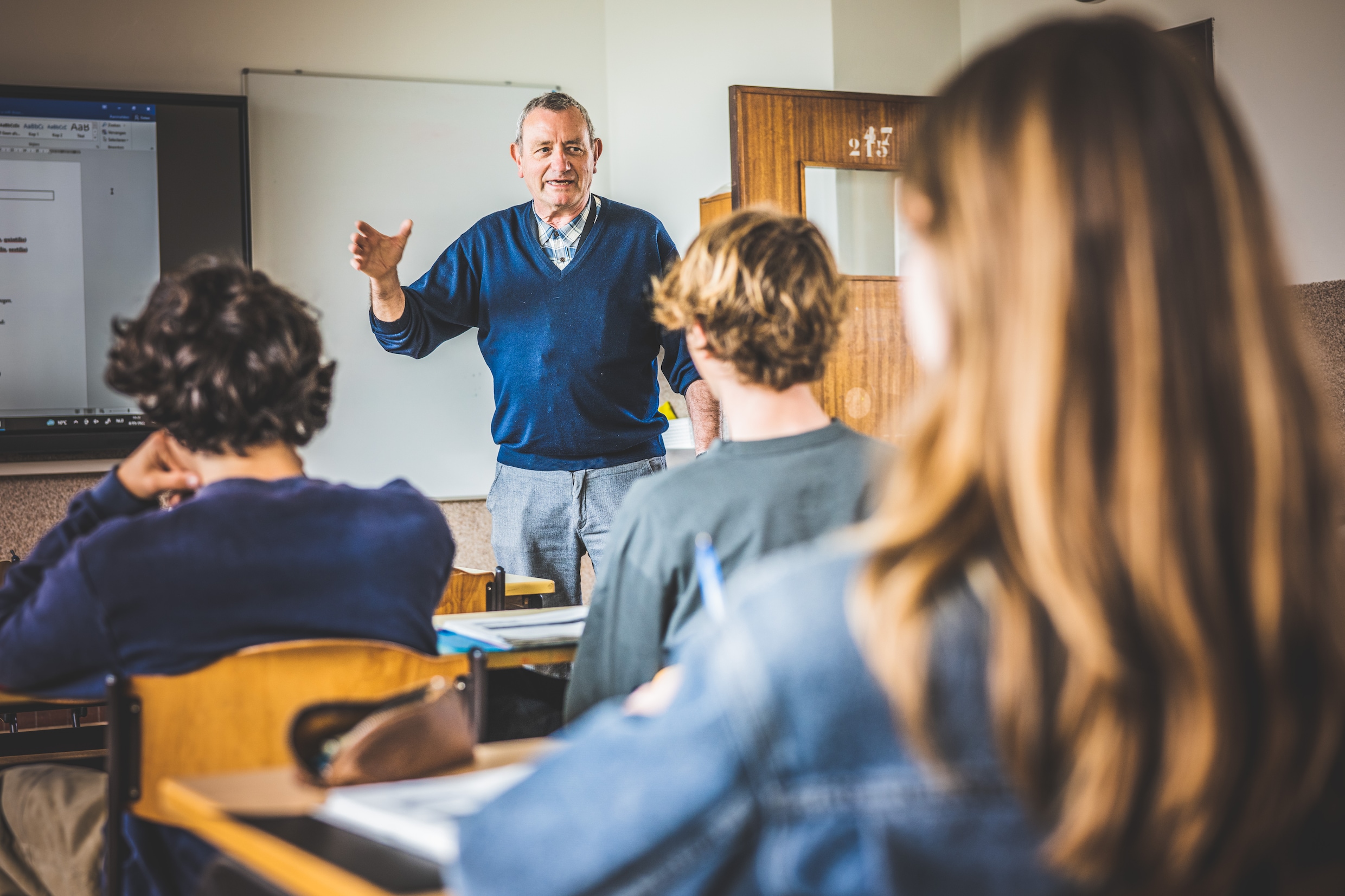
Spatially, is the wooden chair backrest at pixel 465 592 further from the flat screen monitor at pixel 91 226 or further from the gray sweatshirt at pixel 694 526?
the flat screen monitor at pixel 91 226

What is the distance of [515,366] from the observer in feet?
9.84

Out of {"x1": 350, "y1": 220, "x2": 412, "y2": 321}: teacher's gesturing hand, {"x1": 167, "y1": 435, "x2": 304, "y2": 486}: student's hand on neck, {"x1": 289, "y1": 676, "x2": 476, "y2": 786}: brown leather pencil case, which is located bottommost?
{"x1": 289, "y1": 676, "x2": 476, "y2": 786}: brown leather pencil case

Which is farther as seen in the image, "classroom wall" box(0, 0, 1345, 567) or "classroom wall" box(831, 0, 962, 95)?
"classroom wall" box(831, 0, 962, 95)

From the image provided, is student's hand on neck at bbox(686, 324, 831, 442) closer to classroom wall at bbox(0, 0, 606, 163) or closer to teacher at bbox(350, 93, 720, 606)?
teacher at bbox(350, 93, 720, 606)

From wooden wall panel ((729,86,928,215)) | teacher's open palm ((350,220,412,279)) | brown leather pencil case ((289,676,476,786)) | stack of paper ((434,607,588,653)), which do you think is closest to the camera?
brown leather pencil case ((289,676,476,786))

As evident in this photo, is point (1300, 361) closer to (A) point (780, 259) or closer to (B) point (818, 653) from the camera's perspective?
(B) point (818, 653)

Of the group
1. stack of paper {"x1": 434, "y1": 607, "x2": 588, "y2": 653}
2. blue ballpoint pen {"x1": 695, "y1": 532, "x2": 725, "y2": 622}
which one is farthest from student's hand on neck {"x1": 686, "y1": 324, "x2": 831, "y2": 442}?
stack of paper {"x1": 434, "y1": 607, "x2": 588, "y2": 653}

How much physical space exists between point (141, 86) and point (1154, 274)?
3.82 metres

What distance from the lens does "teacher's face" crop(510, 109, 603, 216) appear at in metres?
3.00

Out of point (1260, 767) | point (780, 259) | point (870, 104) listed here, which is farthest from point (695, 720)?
point (870, 104)

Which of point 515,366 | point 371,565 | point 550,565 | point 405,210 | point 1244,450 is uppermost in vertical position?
point 405,210

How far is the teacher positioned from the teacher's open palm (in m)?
0.12

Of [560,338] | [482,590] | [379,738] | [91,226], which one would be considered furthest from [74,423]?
[379,738]

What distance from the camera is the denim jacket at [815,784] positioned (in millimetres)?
526
